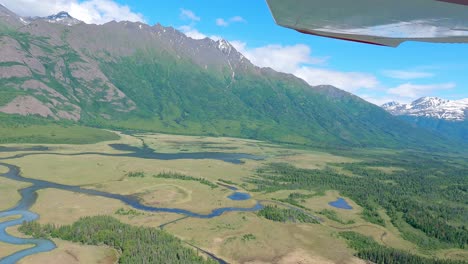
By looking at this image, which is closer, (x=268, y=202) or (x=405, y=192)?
(x=268, y=202)

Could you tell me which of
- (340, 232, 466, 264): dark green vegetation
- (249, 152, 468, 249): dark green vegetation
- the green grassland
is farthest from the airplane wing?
(249, 152, 468, 249): dark green vegetation

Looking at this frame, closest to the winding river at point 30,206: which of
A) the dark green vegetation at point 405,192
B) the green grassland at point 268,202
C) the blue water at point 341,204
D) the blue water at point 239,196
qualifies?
the green grassland at point 268,202

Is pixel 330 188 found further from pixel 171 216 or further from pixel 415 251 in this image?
pixel 171 216

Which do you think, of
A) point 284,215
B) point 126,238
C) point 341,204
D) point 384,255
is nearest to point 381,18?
point 126,238

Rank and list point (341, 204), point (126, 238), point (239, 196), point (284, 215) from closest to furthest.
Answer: point (126, 238) → point (284, 215) → point (239, 196) → point (341, 204)

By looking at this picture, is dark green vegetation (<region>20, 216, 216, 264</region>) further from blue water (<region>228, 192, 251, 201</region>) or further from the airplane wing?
the airplane wing

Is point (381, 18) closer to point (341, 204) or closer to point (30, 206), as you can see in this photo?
point (30, 206)
